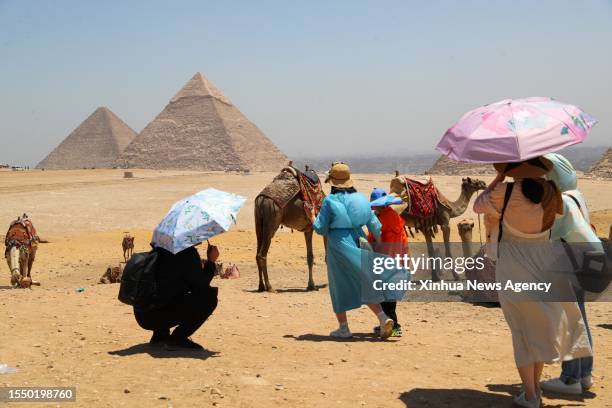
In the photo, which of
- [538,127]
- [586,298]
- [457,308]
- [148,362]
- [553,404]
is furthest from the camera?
[457,308]

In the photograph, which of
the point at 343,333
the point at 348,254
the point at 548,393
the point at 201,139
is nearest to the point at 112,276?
the point at 343,333

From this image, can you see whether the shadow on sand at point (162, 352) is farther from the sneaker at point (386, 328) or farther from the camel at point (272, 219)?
the camel at point (272, 219)

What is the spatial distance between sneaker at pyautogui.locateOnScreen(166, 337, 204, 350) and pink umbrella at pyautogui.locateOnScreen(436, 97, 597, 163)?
2.76 m

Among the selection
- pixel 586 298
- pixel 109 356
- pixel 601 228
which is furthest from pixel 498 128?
pixel 601 228

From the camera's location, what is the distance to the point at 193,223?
19.3 feet

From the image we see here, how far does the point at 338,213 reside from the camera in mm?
6672

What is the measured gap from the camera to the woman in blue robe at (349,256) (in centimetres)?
666

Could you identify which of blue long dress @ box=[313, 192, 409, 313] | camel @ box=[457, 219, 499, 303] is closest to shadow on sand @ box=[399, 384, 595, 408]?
blue long dress @ box=[313, 192, 409, 313]

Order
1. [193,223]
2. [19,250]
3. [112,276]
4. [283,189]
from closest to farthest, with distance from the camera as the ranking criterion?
1. [193,223]
2. [283,189]
3. [19,250]
4. [112,276]

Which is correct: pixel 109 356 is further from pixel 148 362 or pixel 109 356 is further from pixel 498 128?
pixel 498 128

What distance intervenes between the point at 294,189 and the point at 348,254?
433 cm

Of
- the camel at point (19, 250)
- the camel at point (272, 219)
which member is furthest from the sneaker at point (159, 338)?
the camel at point (19, 250)

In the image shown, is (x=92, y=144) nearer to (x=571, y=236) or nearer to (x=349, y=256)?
(x=349, y=256)

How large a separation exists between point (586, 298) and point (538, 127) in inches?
62.0
